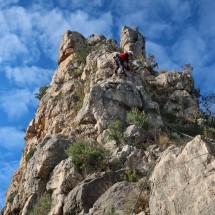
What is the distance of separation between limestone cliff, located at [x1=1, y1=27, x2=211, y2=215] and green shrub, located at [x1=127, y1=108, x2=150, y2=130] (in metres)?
0.14

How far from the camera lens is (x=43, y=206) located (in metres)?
14.6

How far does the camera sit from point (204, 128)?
68.3 feet

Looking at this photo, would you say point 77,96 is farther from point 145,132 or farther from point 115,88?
point 145,132

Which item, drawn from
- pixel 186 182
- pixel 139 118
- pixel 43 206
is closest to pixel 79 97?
pixel 139 118

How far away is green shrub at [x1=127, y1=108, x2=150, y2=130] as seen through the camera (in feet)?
59.4

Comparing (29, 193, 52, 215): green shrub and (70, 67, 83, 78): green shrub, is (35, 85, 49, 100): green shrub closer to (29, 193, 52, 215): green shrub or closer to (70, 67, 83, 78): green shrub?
(70, 67, 83, 78): green shrub

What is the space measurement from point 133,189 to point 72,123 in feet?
29.9

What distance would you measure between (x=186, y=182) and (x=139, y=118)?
8794 millimetres

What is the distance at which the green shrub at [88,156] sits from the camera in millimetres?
15000

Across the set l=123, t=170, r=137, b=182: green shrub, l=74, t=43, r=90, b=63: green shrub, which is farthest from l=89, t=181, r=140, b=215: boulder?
l=74, t=43, r=90, b=63: green shrub

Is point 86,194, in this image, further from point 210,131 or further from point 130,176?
point 210,131

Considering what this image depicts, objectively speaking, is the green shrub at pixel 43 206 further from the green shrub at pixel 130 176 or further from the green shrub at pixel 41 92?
the green shrub at pixel 41 92

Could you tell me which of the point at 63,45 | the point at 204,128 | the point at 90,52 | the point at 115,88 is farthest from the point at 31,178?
the point at 63,45

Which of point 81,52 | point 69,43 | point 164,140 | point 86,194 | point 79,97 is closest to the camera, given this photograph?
point 86,194
